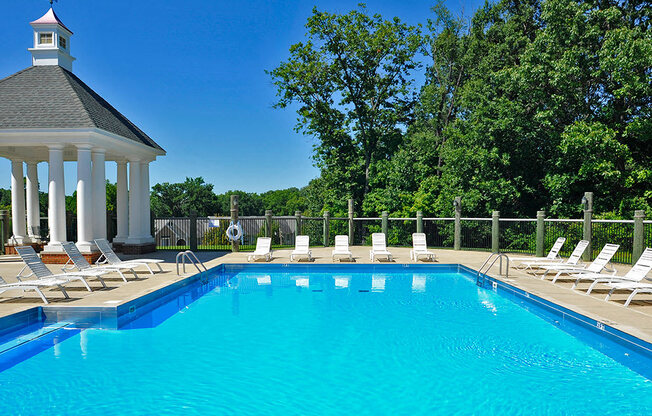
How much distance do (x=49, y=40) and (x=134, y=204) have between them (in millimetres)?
6504

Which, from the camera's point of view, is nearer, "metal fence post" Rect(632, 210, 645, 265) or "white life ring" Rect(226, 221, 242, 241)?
"metal fence post" Rect(632, 210, 645, 265)

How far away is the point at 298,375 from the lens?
540 cm

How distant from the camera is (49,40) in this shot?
14898mm

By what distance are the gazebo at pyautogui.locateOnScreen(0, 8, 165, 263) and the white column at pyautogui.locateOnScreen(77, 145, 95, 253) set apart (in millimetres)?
26

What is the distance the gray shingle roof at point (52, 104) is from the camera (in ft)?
40.4

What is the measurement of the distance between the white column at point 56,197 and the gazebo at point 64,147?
3 centimetres

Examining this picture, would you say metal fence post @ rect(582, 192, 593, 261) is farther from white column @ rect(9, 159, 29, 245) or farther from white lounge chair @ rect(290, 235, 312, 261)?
white column @ rect(9, 159, 29, 245)

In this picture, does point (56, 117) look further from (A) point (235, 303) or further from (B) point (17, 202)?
(A) point (235, 303)

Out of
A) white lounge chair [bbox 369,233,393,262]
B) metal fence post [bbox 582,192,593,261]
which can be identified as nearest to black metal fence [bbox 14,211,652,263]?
metal fence post [bbox 582,192,593,261]

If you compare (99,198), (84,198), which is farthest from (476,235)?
(84,198)

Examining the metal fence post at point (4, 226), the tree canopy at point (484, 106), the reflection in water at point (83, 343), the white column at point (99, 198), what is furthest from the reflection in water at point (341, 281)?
the metal fence post at point (4, 226)

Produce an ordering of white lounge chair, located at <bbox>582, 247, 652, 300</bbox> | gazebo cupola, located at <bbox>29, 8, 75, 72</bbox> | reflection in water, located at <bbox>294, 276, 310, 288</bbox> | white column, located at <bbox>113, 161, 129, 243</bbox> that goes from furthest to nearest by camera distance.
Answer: white column, located at <bbox>113, 161, 129, 243</bbox> → gazebo cupola, located at <bbox>29, 8, 75, 72</bbox> → reflection in water, located at <bbox>294, 276, 310, 288</bbox> → white lounge chair, located at <bbox>582, 247, 652, 300</bbox>

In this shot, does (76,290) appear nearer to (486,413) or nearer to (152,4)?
(486,413)

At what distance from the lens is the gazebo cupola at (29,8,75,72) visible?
14.6 meters
